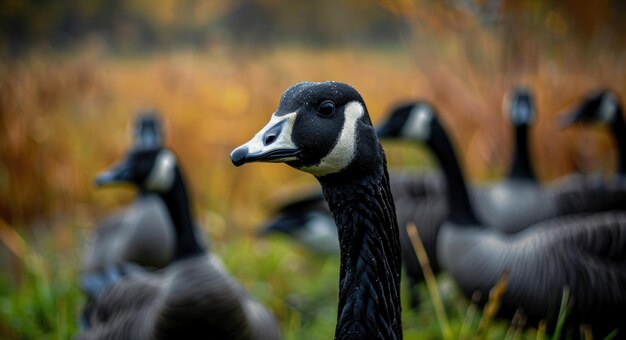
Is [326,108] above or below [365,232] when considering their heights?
above

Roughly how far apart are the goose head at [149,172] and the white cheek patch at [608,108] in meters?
3.88

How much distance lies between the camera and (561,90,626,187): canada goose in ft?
19.3

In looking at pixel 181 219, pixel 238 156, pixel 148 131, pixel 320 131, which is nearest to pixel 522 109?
pixel 181 219

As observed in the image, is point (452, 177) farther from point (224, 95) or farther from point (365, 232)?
point (224, 95)

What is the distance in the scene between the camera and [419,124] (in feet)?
16.0

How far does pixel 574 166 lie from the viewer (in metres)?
7.33

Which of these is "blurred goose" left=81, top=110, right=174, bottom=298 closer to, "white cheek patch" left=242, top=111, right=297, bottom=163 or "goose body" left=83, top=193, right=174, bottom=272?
"goose body" left=83, top=193, right=174, bottom=272

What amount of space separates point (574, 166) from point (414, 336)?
13.4 feet

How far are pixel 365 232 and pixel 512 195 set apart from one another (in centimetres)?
370

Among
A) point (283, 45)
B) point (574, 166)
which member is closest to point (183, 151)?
point (283, 45)

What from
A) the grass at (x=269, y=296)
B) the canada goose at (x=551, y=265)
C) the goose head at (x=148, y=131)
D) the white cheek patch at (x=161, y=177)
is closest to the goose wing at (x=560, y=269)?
the canada goose at (x=551, y=265)

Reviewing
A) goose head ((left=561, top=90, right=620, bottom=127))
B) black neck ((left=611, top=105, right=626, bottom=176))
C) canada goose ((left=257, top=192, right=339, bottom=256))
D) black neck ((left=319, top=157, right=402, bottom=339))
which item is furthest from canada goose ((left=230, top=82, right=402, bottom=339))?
black neck ((left=611, top=105, right=626, bottom=176))

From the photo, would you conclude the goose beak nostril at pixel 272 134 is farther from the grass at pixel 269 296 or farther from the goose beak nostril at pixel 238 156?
the grass at pixel 269 296

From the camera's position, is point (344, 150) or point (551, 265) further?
point (551, 265)
